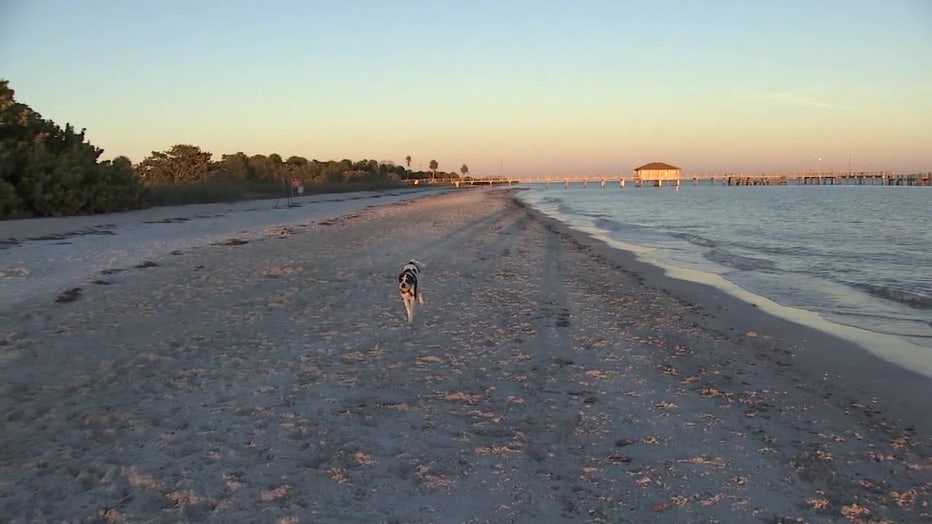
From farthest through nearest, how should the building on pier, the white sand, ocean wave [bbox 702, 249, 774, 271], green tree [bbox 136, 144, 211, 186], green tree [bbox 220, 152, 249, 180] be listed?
1. the building on pier
2. green tree [bbox 220, 152, 249, 180]
3. green tree [bbox 136, 144, 211, 186]
4. ocean wave [bbox 702, 249, 774, 271]
5. the white sand

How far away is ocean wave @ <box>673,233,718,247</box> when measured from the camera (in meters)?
22.9

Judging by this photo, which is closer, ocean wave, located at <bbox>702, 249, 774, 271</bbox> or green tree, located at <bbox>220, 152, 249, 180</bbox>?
ocean wave, located at <bbox>702, 249, 774, 271</bbox>

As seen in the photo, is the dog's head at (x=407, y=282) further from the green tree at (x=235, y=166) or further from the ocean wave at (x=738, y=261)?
the green tree at (x=235, y=166)

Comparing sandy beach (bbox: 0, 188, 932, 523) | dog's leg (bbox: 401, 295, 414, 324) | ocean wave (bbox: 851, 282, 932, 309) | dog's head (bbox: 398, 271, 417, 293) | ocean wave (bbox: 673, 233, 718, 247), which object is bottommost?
ocean wave (bbox: 851, 282, 932, 309)

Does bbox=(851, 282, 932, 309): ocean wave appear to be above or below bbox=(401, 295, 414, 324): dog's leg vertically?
below

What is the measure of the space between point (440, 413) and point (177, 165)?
68.3 metres

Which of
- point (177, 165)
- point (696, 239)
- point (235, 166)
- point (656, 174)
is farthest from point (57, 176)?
point (656, 174)

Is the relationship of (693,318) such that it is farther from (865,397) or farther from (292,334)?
(292,334)

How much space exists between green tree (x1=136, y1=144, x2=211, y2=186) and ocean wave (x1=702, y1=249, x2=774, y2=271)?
178 feet

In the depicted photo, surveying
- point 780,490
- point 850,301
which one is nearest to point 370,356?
point 780,490

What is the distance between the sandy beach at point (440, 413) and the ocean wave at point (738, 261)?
618 centimetres

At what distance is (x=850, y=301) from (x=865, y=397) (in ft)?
21.0

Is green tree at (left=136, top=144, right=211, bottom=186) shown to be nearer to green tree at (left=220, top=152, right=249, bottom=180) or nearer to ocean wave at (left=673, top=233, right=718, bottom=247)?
green tree at (left=220, top=152, right=249, bottom=180)

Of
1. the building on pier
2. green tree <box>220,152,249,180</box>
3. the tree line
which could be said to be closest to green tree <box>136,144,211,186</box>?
green tree <box>220,152,249,180</box>
